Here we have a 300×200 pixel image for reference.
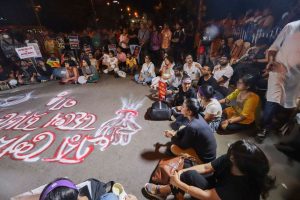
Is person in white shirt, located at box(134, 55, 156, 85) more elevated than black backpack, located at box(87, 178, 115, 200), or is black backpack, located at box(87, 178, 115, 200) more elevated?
person in white shirt, located at box(134, 55, 156, 85)

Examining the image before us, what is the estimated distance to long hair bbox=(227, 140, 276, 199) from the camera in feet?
5.61

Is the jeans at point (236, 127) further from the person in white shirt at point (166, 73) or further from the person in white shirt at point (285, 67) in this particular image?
the person in white shirt at point (166, 73)

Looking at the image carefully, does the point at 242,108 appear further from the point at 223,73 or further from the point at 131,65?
the point at 131,65

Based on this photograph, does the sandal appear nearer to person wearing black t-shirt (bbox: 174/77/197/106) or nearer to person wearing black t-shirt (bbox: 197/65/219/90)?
person wearing black t-shirt (bbox: 174/77/197/106)

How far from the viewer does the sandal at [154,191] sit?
8.88 feet

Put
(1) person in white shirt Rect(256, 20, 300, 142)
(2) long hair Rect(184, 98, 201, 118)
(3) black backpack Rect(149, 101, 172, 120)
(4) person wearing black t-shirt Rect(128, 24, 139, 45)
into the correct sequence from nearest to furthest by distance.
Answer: (2) long hair Rect(184, 98, 201, 118)
(1) person in white shirt Rect(256, 20, 300, 142)
(3) black backpack Rect(149, 101, 172, 120)
(4) person wearing black t-shirt Rect(128, 24, 139, 45)

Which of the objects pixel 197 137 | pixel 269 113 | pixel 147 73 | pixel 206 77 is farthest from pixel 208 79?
pixel 197 137

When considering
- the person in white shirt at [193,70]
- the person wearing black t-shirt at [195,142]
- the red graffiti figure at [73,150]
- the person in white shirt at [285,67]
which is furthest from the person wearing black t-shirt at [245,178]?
the person in white shirt at [193,70]

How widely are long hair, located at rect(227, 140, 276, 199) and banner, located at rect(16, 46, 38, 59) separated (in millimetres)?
8895

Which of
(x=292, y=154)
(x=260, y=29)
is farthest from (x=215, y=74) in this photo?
(x=292, y=154)

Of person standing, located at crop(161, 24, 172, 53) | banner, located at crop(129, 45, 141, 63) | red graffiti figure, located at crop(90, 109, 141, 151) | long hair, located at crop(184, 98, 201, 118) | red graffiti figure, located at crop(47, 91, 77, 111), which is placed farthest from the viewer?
banner, located at crop(129, 45, 141, 63)

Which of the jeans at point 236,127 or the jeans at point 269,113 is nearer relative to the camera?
the jeans at point 269,113

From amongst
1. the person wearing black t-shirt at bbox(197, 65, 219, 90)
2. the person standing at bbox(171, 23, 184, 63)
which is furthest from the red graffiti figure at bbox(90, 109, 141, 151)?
the person standing at bbox(171, 23, 184, 63)

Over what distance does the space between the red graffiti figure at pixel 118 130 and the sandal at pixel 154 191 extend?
1.32 metres
